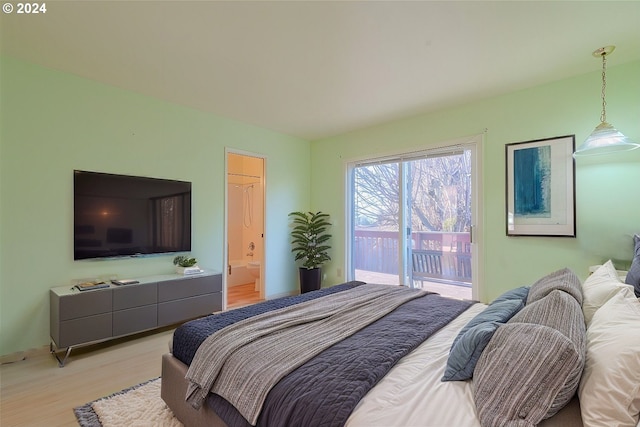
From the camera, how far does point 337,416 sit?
1.01m

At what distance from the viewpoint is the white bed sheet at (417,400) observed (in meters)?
0.99

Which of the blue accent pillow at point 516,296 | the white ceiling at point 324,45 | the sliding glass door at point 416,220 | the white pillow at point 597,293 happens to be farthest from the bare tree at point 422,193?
the white pillow at point 597,293

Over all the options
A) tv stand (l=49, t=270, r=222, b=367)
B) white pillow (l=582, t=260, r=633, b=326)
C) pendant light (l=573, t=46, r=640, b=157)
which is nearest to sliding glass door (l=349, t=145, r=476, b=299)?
pendant light (l=573, t=46, r=640, b=157)

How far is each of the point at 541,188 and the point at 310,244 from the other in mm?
3058

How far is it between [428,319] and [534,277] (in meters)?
2.03

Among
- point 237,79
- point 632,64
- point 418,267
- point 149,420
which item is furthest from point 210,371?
point 632,64

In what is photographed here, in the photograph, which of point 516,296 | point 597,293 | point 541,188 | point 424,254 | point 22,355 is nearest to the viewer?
point 597,293

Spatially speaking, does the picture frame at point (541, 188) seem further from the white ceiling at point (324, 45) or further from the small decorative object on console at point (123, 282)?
the small decorative object on console at point (123, 282)

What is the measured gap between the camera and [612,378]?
0.89 metres

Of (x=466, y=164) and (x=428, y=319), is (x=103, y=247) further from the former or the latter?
(x=466, y=164)

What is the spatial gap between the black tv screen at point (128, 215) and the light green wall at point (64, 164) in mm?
89

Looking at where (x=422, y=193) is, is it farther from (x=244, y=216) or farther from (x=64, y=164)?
(x=64, y=164)

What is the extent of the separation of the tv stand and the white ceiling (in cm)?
206

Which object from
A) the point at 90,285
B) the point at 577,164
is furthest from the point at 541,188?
the point at 90,285
